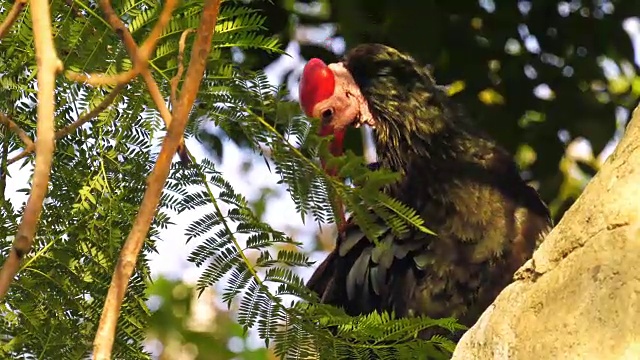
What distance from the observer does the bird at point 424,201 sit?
241 cm

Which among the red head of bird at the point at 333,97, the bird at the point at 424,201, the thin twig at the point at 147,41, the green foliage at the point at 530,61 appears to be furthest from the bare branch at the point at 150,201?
the green foliage at the point at 530,61

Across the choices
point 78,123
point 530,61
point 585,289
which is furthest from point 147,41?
point 530,61

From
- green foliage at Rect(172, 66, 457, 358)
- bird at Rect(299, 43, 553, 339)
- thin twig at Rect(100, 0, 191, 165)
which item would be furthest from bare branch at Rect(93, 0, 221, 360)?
bird at Rect(299, 43, 553, 339)

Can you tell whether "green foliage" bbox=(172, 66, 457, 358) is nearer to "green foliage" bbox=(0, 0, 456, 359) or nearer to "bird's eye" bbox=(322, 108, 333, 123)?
"green foliage" bbox=(0, 0, 456, 359)

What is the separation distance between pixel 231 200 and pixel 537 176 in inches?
66.6

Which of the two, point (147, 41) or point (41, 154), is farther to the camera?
point (147, 41)

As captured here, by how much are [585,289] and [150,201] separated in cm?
48

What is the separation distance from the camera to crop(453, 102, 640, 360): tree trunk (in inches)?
45.4

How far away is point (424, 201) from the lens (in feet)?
8.35

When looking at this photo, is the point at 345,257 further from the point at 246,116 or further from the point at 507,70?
the point at 246,116

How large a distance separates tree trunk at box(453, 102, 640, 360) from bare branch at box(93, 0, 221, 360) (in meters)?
0.45

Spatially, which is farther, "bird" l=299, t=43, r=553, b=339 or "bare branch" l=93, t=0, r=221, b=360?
"bird" l=299, t=43, r=553, b=339

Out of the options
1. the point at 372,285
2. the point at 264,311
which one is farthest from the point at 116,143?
the point at 372,285

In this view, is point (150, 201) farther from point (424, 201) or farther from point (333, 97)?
point (333, 97)
